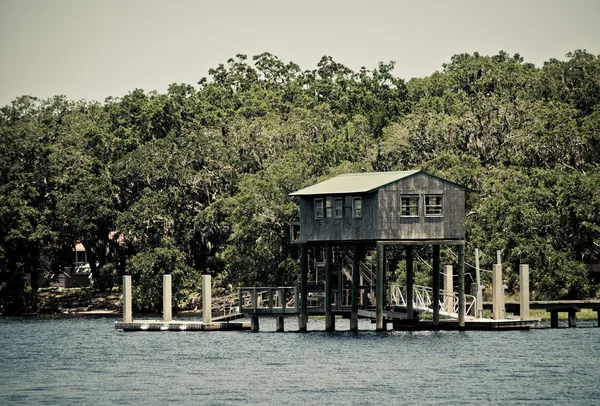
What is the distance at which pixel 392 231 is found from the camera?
70.5 meters

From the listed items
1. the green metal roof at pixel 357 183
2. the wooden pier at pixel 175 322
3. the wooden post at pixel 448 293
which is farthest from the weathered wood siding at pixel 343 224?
the wooden post at pixel 448 293

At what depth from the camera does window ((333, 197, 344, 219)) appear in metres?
71.9

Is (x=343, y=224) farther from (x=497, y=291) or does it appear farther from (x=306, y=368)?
(x=306, y=368)

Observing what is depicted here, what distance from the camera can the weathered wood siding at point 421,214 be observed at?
70.4m

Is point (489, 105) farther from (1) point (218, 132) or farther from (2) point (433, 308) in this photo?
(2) point (433, 308)

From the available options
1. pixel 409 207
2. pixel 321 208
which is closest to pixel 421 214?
pixel 409 207

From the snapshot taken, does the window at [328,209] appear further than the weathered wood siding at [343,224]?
Yes

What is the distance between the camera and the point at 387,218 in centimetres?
7044

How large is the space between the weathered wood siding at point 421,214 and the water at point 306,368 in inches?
203

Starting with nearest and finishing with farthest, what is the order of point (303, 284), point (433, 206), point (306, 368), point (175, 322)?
point (306, 368), point (433, 206), point (303, 284), point (175, 322)

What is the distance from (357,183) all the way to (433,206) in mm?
4435

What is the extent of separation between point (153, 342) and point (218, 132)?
42.1 metres

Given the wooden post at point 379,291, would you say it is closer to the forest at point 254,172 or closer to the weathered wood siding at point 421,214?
the weathered wood siding at point 421,214

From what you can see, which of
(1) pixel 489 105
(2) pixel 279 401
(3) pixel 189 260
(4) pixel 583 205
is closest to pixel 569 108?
(1) pixel 489 105
